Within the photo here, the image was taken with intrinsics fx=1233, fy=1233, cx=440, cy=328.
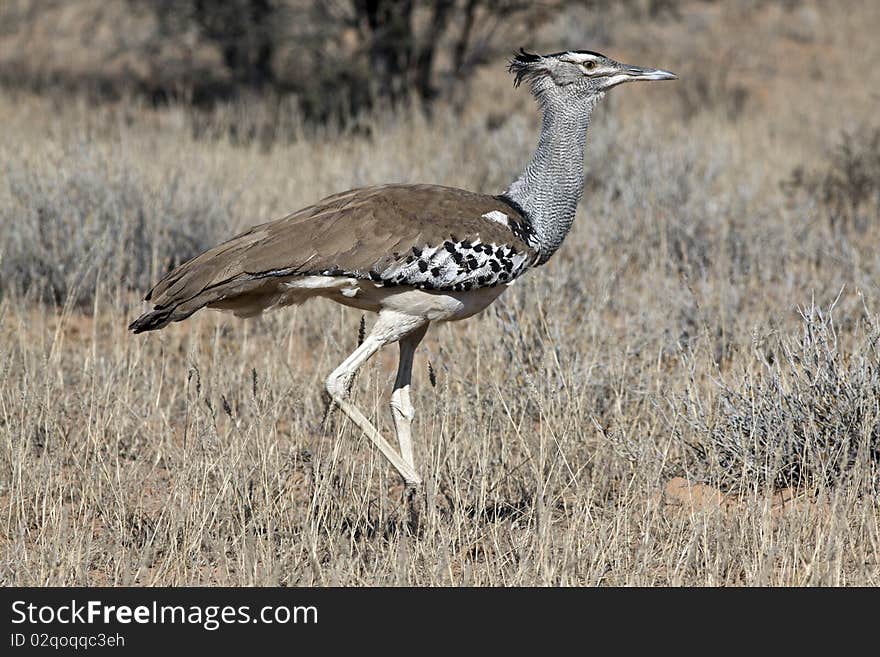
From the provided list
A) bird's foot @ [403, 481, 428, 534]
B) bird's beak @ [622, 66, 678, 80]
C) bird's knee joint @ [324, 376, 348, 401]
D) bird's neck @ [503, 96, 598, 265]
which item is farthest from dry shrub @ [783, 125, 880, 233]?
bird's knee joint @ [324, 376, 348, 401]

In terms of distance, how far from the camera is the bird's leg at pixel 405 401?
421 cm

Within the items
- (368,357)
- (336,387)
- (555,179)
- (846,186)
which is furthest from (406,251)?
(846,186)

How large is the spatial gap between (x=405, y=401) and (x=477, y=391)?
0.32 meters

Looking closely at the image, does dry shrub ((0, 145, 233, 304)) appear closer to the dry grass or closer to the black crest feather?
the dry grass

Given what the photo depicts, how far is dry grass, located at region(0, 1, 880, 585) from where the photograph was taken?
363 cm

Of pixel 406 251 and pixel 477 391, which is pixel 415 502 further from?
pixel 406 251

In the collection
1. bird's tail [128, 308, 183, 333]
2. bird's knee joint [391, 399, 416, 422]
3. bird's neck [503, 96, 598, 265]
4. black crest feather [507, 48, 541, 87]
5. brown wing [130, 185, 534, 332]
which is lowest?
bird's knee joint [391, 399, 416, 422]

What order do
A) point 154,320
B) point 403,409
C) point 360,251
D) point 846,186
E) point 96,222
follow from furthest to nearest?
point 846,186 < point 96,222 < point 403,409 < point 360,251 < point 154,320

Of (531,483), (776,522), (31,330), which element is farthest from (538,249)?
(31,330)

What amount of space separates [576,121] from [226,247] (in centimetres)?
126

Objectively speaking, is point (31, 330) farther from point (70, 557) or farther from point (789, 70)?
point (789, 70)

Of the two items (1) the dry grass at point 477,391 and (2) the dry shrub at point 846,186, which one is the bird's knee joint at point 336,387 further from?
(2) the dry shrub at point 846,186

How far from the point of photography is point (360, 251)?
3.81m

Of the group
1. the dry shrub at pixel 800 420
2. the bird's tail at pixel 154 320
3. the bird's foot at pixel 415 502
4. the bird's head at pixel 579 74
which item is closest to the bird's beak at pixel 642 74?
the bird's head at pixel 579 74
